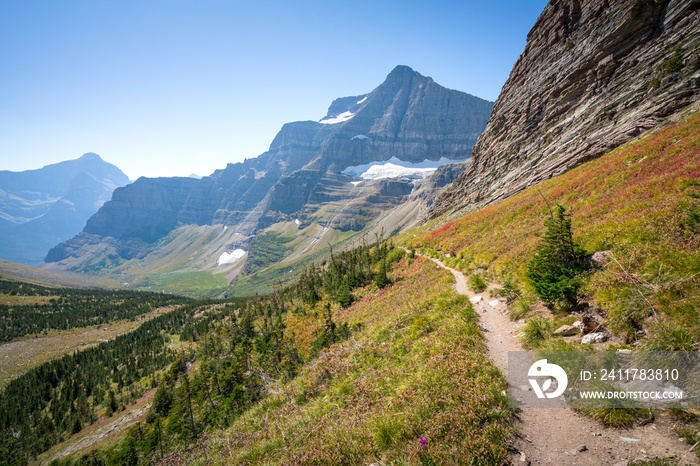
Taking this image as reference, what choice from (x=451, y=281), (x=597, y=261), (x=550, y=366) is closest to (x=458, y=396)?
(x=550, y=366)

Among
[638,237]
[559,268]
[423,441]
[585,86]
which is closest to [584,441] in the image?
[423,441]

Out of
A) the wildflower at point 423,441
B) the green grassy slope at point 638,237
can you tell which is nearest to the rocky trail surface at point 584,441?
the wildflower at point 423,441

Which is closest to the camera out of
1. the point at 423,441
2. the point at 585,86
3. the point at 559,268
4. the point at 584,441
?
the point at 584,441

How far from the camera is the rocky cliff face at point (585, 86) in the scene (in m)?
38.4

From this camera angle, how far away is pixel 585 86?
Answer: 190 ft

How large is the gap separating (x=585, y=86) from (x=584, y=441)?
81.4 meters

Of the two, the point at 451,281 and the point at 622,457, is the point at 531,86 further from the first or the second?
the point at 622,457

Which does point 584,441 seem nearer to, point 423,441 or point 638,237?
point 423,441

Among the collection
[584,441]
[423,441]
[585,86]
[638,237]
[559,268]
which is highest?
[585,86]

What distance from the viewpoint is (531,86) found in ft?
252

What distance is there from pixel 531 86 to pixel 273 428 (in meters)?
102

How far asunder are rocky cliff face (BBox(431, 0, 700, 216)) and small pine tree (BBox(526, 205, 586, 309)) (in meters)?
42.3

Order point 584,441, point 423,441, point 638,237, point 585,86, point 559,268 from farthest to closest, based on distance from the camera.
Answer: point 585,86, point 559,268, point 638,237, point 423,441, point 584,441

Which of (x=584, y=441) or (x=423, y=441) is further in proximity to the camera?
(x=423, y=441)
